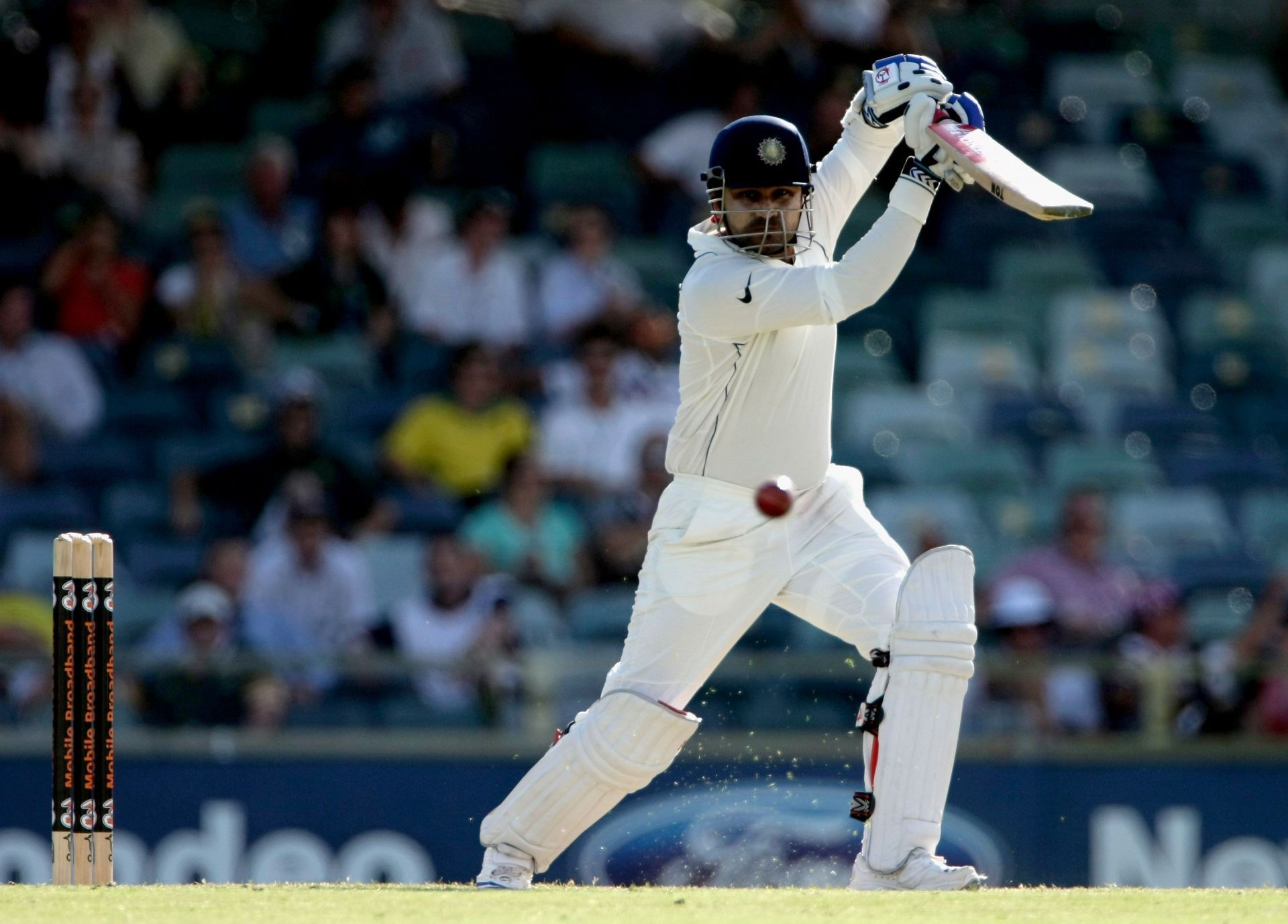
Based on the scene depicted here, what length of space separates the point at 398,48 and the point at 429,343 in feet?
6.64

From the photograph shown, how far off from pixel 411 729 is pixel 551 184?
4269mm

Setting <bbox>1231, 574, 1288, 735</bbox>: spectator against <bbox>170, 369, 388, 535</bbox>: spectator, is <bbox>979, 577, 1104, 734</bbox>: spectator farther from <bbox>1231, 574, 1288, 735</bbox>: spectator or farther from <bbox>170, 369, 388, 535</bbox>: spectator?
<bbox>170, 369, 388, 535</bbox>: spectator

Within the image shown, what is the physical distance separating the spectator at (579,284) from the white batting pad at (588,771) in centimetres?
525

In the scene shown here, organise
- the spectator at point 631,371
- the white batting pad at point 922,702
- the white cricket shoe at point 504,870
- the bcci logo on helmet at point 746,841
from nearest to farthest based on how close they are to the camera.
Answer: the white batting pad at point 922,702, the white cricket shoe at point 504,870, the bcci logo on helmet at point 746,841, the spectator at point 631,371

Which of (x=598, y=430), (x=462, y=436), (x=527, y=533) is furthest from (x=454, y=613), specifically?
(x=598, y=430)

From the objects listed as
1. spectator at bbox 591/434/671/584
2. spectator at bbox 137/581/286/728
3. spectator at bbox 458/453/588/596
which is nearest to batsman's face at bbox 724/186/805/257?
spectator at bbox 137/581/286/728

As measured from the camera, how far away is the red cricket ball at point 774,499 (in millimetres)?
4562

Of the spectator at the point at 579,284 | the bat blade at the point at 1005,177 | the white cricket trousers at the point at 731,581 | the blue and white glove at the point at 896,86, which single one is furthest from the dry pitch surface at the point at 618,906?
the spectator at the point at 579,284

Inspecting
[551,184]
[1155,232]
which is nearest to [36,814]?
[551,184]

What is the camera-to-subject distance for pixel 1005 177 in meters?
4.33

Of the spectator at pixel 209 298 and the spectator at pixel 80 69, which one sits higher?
the spectator at pixel 80 69

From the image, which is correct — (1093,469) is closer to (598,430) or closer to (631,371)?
(631,371)

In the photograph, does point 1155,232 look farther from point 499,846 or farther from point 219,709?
point 499,846

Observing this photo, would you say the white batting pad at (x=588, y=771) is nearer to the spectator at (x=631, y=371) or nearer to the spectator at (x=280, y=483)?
the spectator at (x=280, y=483)
